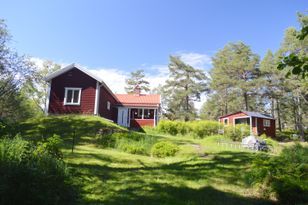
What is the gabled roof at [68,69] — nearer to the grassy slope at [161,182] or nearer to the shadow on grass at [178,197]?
the grassy slope at [161,182]

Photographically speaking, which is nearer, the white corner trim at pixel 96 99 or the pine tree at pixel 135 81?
the white corner trim at pixel 96 99

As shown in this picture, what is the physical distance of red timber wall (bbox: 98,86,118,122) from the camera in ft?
68.5

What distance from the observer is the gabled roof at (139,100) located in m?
25.5

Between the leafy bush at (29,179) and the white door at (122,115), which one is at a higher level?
the white door at (122,115)

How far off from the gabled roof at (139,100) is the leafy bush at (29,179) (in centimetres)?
2079

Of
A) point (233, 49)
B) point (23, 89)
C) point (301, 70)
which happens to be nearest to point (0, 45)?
point (23, 89)

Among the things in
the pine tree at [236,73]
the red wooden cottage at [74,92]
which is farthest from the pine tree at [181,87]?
the red wooden cottage at [74,92]

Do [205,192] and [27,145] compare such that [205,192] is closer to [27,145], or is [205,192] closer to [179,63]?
[27,145]

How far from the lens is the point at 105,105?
22453mm

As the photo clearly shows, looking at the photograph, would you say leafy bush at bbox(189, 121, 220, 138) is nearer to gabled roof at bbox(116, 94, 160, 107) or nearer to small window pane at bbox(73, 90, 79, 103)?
gabled roof at bbox(116, 94, 160, 107)

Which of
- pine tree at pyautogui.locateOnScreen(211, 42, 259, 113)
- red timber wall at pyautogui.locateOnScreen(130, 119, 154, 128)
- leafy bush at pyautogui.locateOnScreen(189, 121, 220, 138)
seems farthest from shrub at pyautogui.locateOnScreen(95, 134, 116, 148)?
pine tree at pyautogui.locateOnScreen(211, 42, 259, 113)

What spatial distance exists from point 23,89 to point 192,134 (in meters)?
22.6

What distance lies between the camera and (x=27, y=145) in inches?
190

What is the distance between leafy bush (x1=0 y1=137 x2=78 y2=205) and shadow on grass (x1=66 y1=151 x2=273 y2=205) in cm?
57
